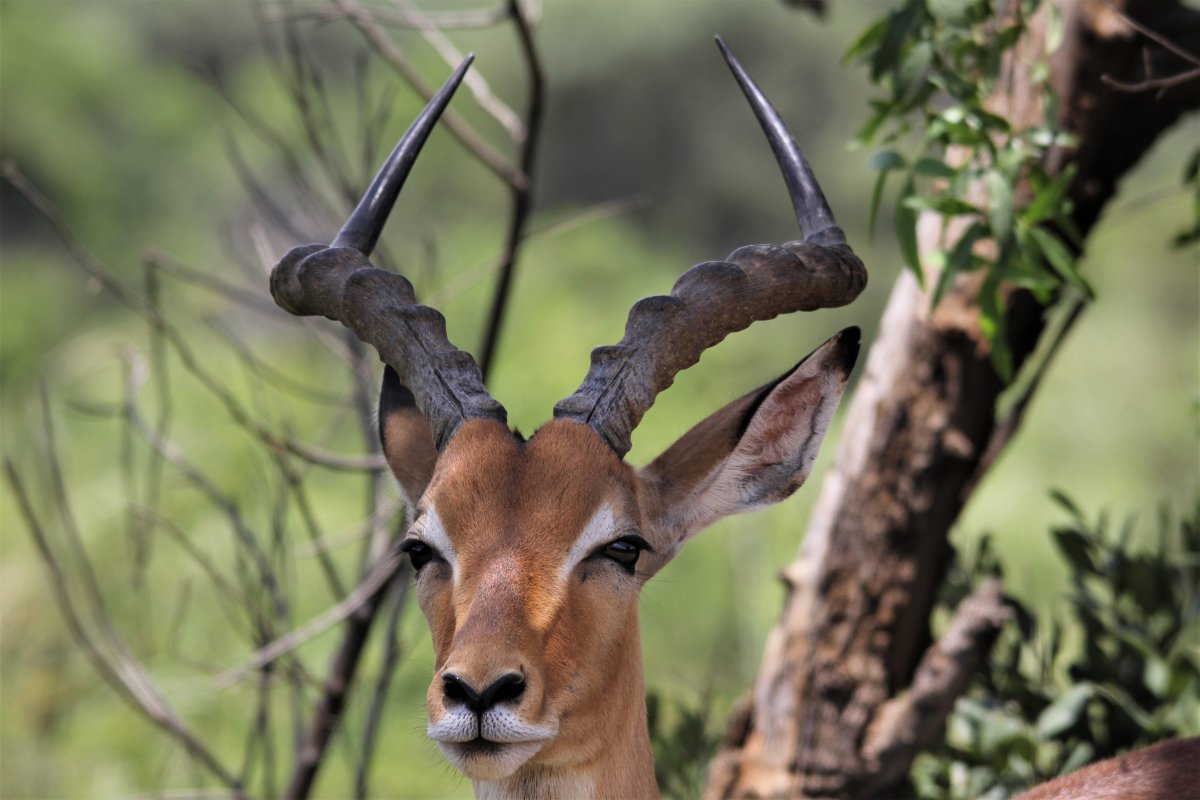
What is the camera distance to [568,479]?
3.55 meters

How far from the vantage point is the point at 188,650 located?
33.0 feet

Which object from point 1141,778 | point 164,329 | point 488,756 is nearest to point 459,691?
point 488,756

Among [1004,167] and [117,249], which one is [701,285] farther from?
[117,249]

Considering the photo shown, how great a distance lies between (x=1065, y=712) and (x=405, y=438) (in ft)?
8.72

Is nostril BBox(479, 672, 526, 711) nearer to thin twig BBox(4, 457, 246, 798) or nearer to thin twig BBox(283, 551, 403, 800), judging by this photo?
thin twig BBox(283, 551, 403, 800)

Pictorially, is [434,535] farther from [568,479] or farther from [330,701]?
[330,701]

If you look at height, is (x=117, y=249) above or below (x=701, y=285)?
above

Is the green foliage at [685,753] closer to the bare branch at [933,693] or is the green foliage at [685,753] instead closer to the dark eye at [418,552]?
the bare branch at [933,693]

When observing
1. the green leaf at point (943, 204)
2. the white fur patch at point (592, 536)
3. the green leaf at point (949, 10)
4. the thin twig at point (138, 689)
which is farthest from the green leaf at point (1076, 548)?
the thin twig at point (138, 689)

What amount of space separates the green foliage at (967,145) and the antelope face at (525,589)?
140cm

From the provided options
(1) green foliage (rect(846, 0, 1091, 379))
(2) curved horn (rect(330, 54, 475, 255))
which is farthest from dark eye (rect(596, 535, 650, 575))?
(1) green foliage (rect(846, 0, 1091, 379))

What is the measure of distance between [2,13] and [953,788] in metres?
19.7

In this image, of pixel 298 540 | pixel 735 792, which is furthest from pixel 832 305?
pixel 298 540

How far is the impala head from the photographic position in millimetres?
3242
